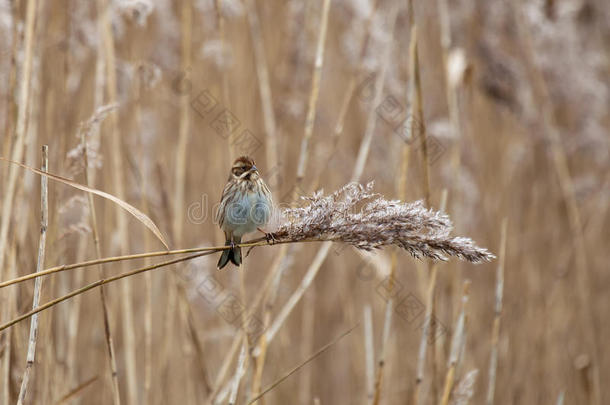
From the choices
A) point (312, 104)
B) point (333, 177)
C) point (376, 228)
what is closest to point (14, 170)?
point (312, 104)

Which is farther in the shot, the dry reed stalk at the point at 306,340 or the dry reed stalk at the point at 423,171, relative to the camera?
the dry reed stalk at the point at 306,340

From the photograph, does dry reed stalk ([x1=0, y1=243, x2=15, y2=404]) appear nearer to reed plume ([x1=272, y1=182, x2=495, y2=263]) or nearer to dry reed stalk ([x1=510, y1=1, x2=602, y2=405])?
reed plume ([x1=272, y1=182, x2=495, y2=263])

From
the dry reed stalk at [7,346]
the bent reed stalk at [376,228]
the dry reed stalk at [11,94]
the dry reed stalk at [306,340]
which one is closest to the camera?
the bent reed stalk at [376,228]

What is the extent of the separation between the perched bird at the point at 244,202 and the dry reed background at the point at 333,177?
0.62 feet

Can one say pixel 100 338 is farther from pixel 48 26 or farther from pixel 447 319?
pixel 447 319

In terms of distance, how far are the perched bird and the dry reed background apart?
0.62 ft

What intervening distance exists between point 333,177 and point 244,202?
54.0 inches

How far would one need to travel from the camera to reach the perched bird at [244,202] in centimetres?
179

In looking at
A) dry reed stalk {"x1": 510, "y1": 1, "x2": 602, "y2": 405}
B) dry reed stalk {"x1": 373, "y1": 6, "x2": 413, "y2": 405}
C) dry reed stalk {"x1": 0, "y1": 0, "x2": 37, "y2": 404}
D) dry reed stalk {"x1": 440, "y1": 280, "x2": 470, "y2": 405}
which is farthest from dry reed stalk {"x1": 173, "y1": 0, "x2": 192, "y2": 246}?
dry reed stalk {"x1": 510, "y1": 1, "x2": 602, "y2": 405}

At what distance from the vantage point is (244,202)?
5.98ft

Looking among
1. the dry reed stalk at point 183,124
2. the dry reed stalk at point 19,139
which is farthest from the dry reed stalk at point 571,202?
the dry reed stalk at point 19,139

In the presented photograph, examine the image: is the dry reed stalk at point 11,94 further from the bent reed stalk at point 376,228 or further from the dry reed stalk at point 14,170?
the bent reed stalk at point 376,228

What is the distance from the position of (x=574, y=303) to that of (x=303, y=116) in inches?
58.5

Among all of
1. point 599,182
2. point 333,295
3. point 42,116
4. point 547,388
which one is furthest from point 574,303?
point 42,116
